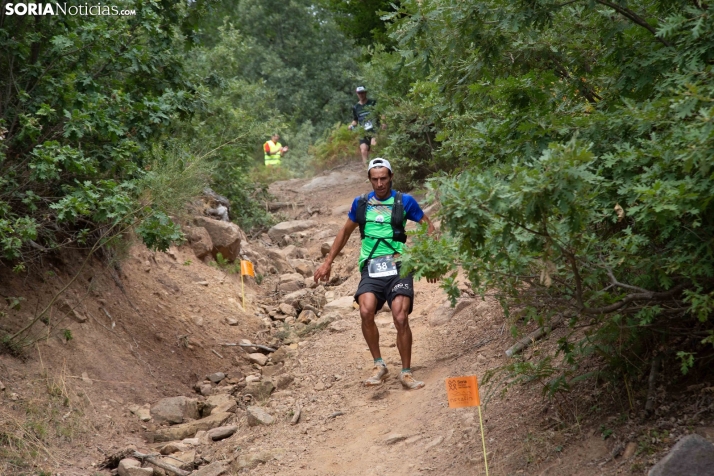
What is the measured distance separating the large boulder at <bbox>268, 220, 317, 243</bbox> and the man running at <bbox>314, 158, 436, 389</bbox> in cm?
823

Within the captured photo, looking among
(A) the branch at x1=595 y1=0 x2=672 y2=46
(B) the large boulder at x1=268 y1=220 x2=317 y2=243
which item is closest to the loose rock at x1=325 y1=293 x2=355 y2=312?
(B) the large boulder at x1=268 y1=220 x2=317 y2=243

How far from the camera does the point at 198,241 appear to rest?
11336 millimetres

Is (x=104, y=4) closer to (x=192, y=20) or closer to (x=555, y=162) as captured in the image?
(x=192, y=20)

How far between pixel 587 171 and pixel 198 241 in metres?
8.60

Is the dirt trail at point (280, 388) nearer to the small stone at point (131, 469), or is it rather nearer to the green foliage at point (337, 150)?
the small stone at point (131, 469)

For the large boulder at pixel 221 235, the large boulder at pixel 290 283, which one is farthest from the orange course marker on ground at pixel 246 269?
the large boulder at pixel 221 235

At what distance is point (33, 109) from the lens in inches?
266

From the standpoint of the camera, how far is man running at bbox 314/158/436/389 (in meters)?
6.34

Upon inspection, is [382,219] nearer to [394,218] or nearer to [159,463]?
[394,218]

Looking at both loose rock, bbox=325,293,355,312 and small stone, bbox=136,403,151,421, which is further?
loose rock, bbox=325,293,355,312

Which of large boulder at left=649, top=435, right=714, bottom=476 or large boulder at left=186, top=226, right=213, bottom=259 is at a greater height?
large boulder at left=186, top=226, right=213, bottom=259

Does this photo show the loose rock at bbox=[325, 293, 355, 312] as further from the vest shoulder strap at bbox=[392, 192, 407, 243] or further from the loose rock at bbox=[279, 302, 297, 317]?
the vest shoulder strap at bbox=[392, 192, 407, 243]

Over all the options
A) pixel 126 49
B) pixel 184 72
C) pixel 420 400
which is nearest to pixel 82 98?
pixel 126 49

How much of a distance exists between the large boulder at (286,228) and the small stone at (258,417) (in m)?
8.20
